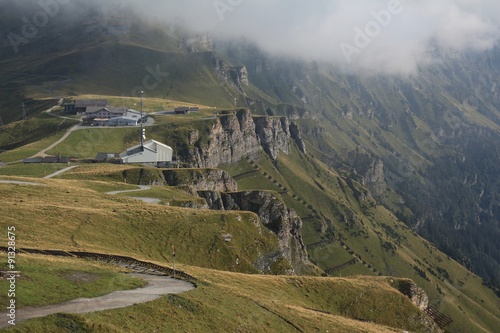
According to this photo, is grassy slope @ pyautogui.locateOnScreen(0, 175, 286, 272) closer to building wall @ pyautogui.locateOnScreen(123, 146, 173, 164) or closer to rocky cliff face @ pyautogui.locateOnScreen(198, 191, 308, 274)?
rocky cliff face @ pyautogui.locateOnScreen(198, 191, 308, 274)

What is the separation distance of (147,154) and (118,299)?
130150 mm

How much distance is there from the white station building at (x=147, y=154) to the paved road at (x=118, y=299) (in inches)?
4512

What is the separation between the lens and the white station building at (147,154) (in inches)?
6442

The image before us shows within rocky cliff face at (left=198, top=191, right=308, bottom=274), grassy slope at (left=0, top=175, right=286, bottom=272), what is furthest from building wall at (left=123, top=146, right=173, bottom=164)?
grassy slope at (left=0, top=175, right=286, bottom=272)

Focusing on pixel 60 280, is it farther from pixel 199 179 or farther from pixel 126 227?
pixel 199 179

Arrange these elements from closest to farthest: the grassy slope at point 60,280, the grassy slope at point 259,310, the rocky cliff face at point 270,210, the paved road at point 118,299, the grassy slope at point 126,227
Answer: the paved road at point 118,299 < the grassy slope at point 259,310 < the grassy slope at point 60,280 < the grassy slope at point 126,227 < the rocky cliff face at point 270,210

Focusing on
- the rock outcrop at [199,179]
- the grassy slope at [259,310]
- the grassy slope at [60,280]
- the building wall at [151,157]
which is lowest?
the grassy slope at [259,310]

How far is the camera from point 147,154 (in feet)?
553

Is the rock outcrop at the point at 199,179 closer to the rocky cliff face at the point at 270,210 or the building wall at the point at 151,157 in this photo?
the rocky cliff face at the point at 270,210

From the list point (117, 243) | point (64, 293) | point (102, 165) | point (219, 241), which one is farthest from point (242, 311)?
point (102, 165)

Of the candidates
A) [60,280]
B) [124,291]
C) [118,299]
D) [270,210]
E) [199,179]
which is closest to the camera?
[118,299]

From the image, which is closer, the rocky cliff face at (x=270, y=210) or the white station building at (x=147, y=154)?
the rocky cliff face at (x=270, y=210)

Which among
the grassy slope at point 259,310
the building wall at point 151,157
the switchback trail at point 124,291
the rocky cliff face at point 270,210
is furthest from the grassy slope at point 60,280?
the building wall at point 151,157

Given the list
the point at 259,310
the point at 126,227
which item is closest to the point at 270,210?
the point at 126,227
